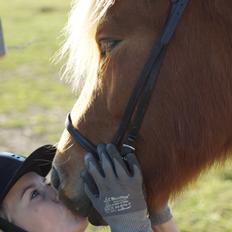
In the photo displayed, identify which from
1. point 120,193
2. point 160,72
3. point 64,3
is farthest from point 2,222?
point 64,3

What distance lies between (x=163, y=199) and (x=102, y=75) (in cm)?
62

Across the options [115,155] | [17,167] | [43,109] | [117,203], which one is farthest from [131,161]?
[43,109]

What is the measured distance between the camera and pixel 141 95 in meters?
2.17

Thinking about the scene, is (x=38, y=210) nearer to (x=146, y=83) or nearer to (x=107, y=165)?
(x=107, y=165)

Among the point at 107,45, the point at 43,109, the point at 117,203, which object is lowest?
the point at 43,109

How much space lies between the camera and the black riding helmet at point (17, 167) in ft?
7.64

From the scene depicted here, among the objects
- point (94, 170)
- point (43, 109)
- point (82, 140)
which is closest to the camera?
point (94, 170)

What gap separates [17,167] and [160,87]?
81 centimetres

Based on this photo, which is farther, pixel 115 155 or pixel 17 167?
pixel 17 167

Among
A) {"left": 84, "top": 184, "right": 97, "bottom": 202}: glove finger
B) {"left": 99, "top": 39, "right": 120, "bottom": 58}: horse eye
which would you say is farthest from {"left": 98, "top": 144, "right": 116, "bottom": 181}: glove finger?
{"left": 99, "top": 39, "right": 120, "bottom": 58}: horse eye

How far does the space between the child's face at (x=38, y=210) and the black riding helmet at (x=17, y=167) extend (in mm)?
45

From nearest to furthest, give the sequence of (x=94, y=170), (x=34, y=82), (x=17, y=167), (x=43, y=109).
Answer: (x=94, y=170), (x=17, y=167), (x=43, y=109), (x=34, y=82)

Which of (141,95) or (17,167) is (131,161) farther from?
A: (17,167)

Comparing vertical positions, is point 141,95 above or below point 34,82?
above
